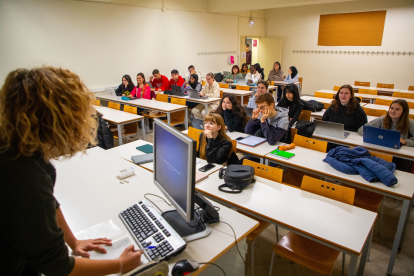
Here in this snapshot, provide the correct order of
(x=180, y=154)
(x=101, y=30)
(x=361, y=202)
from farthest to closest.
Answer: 1. (x=101, y=30)
2. (x=361, y=202)
3. (x=180, y=154)

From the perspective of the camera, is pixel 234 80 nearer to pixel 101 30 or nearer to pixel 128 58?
pixel 128 58

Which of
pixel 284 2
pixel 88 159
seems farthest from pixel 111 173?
pixel 284 2

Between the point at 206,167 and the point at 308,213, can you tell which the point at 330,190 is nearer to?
the point at 308,213

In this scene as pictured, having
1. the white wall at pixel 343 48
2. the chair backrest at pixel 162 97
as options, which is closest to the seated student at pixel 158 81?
the chair backrest at pixel 162 97

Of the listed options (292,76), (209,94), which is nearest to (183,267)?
(209,94)

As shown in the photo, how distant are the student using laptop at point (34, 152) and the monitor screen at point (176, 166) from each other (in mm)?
425

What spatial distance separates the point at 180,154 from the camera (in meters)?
1.18

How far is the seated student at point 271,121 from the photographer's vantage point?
2.99 metres

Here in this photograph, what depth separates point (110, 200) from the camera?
168 cm

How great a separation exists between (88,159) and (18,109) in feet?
5.54

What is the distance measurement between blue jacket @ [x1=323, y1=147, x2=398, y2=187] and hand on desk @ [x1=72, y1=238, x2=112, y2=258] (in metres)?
1.98

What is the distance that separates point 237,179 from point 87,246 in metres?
1.10

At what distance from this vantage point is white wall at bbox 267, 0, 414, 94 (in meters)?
7.86

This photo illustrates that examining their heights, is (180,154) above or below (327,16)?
below
